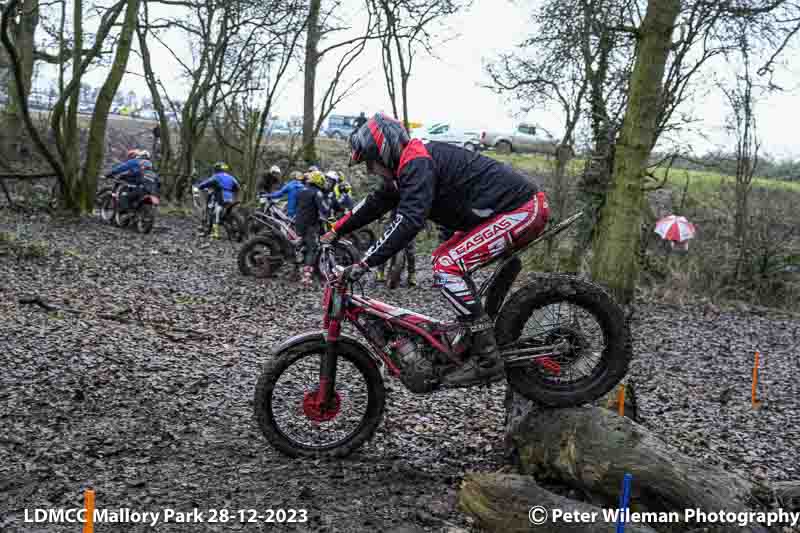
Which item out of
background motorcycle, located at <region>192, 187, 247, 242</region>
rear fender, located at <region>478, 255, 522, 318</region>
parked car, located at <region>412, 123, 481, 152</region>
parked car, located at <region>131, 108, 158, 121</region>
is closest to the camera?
rear fender, located at <region>478, 255, 522, 318</region>

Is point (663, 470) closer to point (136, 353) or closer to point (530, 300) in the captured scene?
point (530, 300)

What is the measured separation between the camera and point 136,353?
7156 mm

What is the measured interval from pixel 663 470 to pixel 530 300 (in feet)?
4.29

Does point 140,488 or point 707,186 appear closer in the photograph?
point 140,488

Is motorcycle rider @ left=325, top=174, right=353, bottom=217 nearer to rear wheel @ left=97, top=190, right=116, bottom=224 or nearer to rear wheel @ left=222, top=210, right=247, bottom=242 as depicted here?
rear wheel @ left=222, top=210, right=247, bottom=242

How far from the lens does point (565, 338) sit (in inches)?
189

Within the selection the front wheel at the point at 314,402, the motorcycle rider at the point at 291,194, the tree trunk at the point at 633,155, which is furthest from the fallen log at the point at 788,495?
the motorcycle rider at the point at 291,194

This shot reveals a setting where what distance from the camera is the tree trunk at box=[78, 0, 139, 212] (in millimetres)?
17000

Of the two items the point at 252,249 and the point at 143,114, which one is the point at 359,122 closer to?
the point at 252,249

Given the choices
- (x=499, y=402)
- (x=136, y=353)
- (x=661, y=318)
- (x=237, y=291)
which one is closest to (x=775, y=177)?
(x=661, y=318)

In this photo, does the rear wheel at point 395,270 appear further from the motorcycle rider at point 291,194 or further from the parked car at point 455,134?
the parked car at point 455,134

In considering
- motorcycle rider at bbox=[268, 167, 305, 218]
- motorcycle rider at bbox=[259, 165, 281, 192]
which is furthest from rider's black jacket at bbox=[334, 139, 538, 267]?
motorcycle rider at bbox=[259, 165, 281, 192]

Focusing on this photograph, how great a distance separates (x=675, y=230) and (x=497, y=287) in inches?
621

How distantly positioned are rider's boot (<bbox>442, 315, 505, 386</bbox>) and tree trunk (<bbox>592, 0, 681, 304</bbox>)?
6540 millimetres
